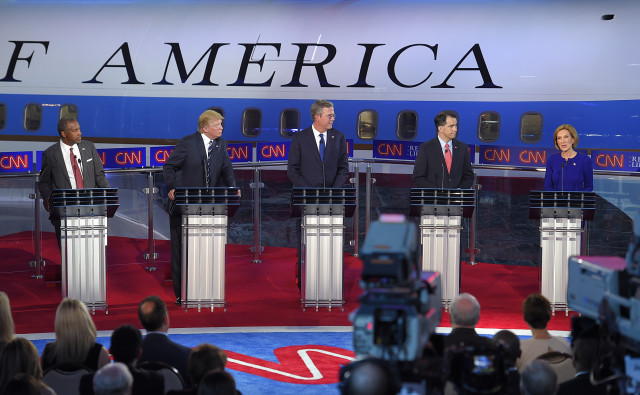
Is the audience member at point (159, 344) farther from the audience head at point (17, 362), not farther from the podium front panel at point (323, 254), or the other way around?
the podium front panel at point (323, 254)

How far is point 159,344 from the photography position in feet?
21.3

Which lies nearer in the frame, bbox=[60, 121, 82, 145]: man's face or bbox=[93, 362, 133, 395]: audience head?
bbox=[93, 362, 133, 395]: audience head

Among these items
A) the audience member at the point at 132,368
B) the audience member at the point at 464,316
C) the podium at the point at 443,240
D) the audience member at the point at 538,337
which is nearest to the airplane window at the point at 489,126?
the podium at the point at 443,240

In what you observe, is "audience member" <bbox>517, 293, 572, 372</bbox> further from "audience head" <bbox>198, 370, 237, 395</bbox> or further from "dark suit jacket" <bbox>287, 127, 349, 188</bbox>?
"dark suit jacket" <bbox>287, 127, 349, 188</bbox>

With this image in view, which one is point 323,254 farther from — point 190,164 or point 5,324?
point 5,324

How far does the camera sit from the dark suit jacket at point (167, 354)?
643cm

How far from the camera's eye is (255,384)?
8.16 meters

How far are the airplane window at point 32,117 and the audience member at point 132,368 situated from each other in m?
A: 12.2

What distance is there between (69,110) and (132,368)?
12.3m

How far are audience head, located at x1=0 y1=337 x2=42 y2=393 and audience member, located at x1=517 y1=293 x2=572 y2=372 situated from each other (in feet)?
10.6

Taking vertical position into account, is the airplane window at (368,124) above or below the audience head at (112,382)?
above

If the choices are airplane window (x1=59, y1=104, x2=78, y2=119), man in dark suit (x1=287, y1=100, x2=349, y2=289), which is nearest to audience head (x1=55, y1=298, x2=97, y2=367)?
man in dark suit (x1=287, y1=100, x2=349, y2=289)

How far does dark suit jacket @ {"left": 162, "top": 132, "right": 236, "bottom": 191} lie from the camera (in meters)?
11.0

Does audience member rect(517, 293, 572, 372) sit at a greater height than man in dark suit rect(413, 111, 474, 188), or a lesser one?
lesser
